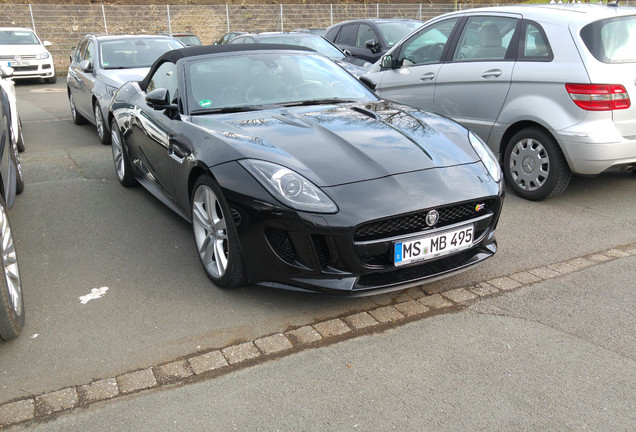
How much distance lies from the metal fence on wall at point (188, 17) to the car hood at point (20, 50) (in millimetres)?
6627

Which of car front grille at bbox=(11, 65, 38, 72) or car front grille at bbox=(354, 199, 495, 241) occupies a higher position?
car front grille at bbox=(11, 65, 38, 72)

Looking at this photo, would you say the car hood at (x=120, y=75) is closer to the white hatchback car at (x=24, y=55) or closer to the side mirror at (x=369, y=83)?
the side mirror at (x=369, y=83)

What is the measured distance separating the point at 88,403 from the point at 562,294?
9.12 feet

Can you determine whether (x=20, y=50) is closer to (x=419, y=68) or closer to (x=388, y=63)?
(x=388, y=63)

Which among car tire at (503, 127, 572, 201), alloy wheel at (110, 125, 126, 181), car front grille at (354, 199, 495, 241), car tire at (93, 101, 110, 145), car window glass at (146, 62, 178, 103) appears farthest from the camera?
car tire at (93, 101, 110, 145)

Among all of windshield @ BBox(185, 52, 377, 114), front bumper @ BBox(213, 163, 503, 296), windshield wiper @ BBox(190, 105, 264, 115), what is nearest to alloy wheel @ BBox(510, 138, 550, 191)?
windshield @ BBox(185, 52, 377, 114)

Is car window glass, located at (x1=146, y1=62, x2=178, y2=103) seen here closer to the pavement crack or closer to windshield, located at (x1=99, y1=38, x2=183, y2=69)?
the pavement crack

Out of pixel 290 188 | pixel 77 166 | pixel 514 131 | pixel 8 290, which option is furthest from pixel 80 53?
pixel 290 188

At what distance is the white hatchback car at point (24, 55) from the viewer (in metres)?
16.7

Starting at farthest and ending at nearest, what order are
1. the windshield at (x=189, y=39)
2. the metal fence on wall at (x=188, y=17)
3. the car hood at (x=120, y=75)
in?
the metal fence on wall at (x=188, y=17)
the windshield at (x=189, y=39)
the car hood at (x=120, y=75)

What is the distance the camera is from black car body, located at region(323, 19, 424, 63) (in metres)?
11.9

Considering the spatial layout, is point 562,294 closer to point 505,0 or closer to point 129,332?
point 129,332

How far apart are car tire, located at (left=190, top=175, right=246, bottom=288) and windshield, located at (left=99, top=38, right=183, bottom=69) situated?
541 centimetres

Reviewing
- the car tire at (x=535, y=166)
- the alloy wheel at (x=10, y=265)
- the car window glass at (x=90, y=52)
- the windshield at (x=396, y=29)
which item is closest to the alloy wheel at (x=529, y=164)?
the car tire at (x=535, y=166)
